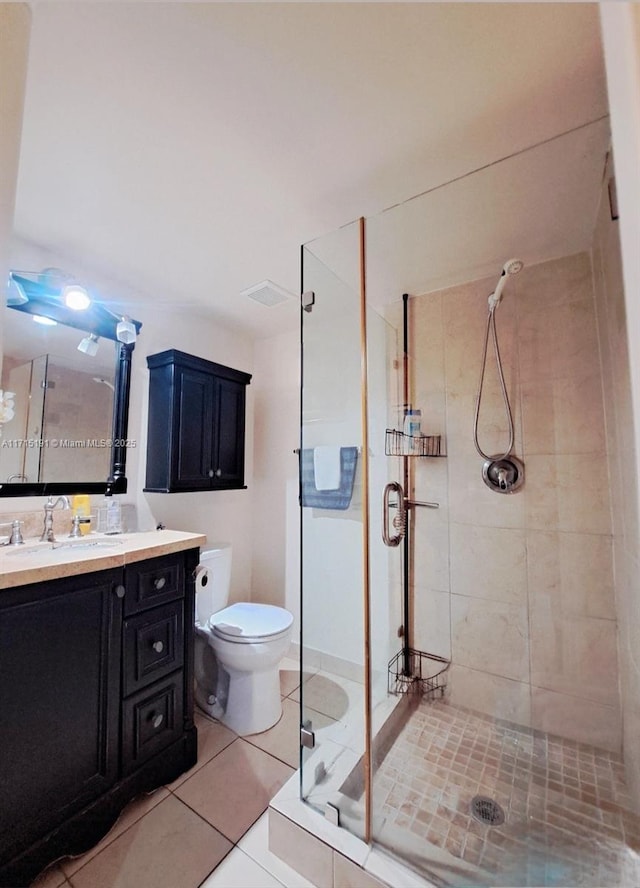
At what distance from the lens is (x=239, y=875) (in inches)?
41.6

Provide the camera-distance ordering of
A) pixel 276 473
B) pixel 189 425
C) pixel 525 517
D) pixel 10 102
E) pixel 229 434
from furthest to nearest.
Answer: pixel 276 473
pixel 229 434
pixel 189 425
pixel 525 517
pixel 10 102

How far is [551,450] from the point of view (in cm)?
161

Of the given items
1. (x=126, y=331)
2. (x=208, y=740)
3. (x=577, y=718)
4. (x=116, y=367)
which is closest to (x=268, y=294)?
(x=126, y=331)

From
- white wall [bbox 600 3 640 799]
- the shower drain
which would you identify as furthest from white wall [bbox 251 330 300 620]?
white wall [bbox 600 3 640 799]

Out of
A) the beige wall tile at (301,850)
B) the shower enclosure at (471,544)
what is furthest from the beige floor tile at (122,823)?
the shower enclosure at (471,544)

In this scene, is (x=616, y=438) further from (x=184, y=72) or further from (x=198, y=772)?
(x=198, y=772)

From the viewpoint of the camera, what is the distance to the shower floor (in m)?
1.01

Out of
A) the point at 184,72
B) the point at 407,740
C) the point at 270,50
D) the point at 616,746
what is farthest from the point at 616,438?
the point at 184,72

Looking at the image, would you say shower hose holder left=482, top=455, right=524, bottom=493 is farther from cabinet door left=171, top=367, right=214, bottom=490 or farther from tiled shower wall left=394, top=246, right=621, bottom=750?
cabinet door left=171, top=367, right=214, bottom=490

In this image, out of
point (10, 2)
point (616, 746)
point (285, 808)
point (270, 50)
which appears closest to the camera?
point (10, 2)

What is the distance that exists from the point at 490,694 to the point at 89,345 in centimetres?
263

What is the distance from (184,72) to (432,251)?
114 cm

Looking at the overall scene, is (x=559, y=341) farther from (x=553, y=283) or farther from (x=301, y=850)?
(x=301, y=850)

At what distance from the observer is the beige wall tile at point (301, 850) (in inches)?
40.0
